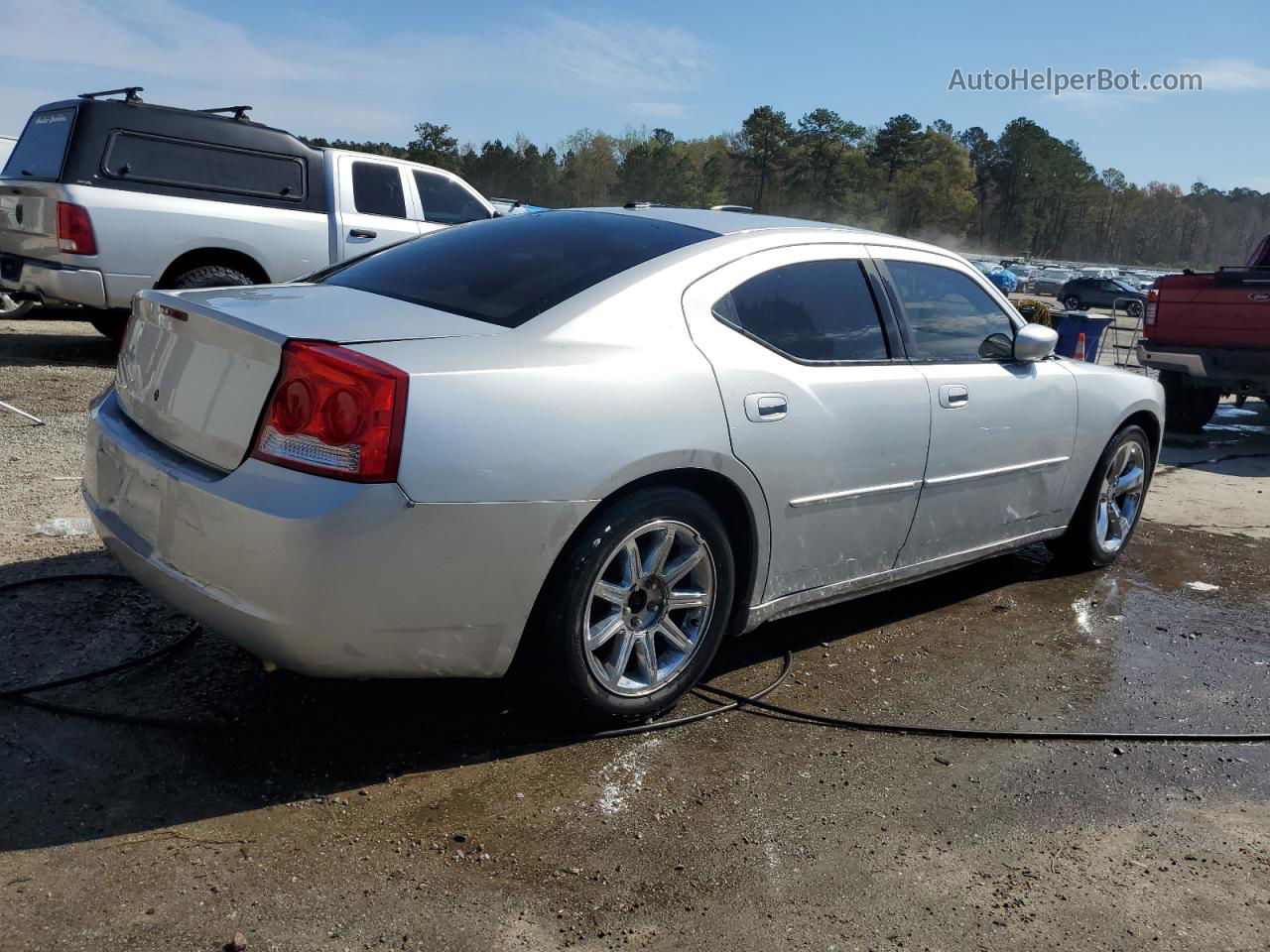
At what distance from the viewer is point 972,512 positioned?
4.34m

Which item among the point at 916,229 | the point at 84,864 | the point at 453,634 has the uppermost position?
the point at 916,229

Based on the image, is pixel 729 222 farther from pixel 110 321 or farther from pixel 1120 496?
pixel 110 321

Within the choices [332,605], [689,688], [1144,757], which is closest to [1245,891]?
[1144,757]

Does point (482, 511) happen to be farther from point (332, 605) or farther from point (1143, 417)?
point (1143, 417)

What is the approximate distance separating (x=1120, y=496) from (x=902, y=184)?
118 m

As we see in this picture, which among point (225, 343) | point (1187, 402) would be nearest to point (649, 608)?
point (225, 343)

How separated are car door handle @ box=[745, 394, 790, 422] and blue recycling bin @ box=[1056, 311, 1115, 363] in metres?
10.8

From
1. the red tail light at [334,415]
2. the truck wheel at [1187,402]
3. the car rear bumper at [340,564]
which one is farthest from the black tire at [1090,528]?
the truck wheel at [1187,402]

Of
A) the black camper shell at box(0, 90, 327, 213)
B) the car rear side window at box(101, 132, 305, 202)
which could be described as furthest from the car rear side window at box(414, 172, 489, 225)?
the car rear side window at box(101, 132, 305, 202)

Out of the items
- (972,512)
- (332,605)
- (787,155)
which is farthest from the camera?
(787,155)

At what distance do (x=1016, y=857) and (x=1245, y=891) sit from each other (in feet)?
1.77

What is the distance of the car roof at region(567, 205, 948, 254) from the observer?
12.6 ft

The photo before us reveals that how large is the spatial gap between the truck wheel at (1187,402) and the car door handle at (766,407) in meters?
8.59

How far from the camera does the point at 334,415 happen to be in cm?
265
